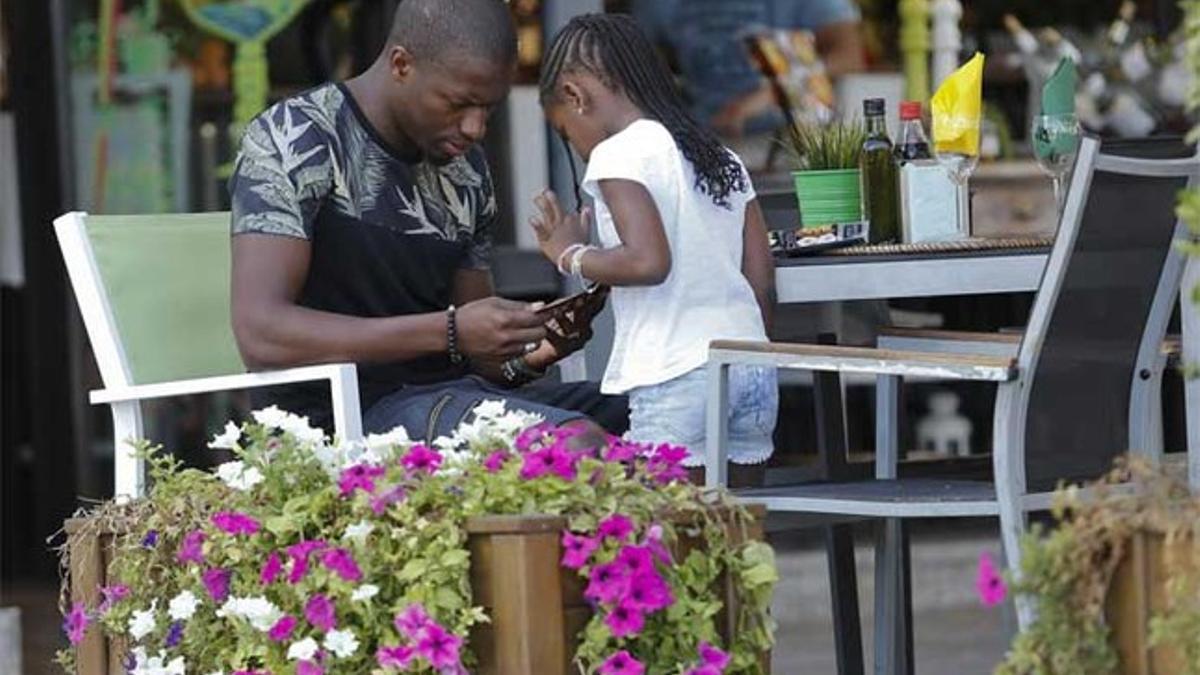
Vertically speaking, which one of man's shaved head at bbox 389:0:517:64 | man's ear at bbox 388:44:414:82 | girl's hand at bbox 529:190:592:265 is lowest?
girl's hand at bbox 529:190:592:265

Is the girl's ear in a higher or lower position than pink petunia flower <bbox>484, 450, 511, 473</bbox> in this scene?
higher

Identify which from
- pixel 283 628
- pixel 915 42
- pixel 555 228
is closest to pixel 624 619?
pixel 283 628

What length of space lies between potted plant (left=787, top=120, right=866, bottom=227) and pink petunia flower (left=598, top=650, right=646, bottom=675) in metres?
1.39

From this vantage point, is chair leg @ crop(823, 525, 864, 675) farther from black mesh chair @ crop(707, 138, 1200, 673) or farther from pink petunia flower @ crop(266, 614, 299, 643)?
pink petunia flower @ crop(266, 614, 299, 643)

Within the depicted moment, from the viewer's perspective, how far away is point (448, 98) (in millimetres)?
3941

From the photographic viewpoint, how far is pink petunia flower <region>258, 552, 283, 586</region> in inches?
124

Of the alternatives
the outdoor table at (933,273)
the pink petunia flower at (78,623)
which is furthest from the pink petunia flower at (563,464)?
the outdoor table at (933,273)

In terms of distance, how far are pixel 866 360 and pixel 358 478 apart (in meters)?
0.75

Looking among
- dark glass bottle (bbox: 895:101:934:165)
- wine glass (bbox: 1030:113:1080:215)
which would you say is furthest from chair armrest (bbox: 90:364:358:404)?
wine glass (bbox: 1030:113:1080:215)

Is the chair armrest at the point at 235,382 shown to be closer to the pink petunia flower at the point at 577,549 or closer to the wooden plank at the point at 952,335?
the pink petunia flower at the point at 577,549

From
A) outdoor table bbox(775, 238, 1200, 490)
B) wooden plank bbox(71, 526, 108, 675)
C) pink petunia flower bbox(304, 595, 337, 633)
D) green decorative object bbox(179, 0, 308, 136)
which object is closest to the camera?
pink petunia flower bbox(304, 595, 337, 633)

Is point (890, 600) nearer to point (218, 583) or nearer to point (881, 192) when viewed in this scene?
point (881, 192)

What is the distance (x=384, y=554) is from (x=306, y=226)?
2.98 ft

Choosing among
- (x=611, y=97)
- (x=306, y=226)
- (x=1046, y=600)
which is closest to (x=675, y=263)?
(x=611, y=97)
